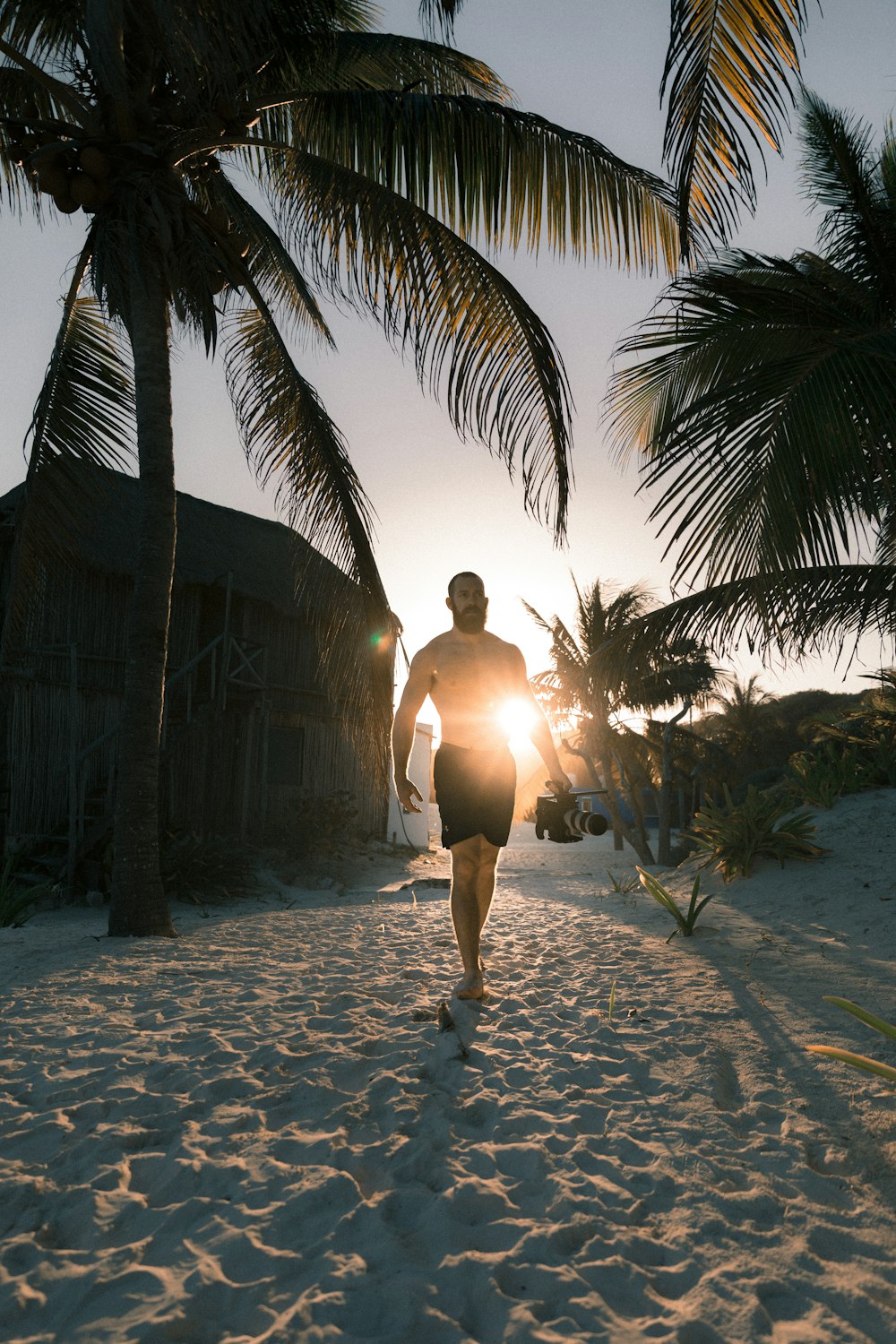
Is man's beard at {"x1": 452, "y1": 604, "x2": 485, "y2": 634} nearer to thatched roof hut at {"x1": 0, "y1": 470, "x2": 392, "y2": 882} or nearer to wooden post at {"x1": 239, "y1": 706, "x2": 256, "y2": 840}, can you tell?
thatched roof hut at {"x1": 0, "y1": 470, "x2": 392, "y2": 882}

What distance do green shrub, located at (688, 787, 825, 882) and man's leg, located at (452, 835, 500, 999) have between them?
13.3 ft

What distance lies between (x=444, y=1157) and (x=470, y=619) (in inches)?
89.2

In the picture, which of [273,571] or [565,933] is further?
[273,571]

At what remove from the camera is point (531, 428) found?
553 cm

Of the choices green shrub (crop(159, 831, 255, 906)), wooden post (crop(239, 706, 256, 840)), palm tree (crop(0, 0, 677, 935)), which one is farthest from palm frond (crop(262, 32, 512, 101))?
wooden post (crop(239, 706, 256, 840))

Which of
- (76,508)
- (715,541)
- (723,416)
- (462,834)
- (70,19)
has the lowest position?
(462,834)

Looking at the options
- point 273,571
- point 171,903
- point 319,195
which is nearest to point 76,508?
point 319,195

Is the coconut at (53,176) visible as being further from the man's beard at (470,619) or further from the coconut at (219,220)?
the man's beard at (470,619)

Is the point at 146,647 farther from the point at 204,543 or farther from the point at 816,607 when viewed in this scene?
the point at 204,543

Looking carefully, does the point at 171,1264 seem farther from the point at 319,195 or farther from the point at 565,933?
the point at 319,195

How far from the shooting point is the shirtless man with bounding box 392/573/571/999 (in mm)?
3506

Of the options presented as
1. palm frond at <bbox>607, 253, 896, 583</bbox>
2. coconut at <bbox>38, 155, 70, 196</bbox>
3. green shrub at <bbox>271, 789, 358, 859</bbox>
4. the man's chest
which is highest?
coconut at <bbox>38, 155, 70, 196</bbox>

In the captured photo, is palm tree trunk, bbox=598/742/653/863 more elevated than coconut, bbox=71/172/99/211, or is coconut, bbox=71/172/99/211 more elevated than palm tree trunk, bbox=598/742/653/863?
coconut, bbox=71/172/99/211

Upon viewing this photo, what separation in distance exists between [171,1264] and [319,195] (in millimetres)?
6223
